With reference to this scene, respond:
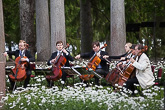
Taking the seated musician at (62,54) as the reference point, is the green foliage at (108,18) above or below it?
above

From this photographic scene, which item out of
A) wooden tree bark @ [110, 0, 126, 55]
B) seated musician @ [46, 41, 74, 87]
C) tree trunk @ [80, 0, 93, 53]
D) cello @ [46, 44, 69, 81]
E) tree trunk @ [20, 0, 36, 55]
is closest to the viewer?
cello @ [46, 44, 69, 81]

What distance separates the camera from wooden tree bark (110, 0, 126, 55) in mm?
14305

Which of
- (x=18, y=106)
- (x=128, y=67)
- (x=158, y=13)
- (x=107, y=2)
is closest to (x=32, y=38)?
(x=107, y=2)

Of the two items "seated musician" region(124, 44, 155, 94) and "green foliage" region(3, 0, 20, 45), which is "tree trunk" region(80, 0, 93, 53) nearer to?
"green foliage" region(3, 0, 20, 45)

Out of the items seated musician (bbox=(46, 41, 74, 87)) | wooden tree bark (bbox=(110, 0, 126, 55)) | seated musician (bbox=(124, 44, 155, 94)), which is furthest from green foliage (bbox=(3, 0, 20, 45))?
seated musician (bbox=(124, 44, 155, 94))

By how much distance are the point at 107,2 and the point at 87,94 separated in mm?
13159

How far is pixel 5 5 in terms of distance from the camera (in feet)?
84.0

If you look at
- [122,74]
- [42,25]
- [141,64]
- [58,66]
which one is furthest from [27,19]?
[141,64]

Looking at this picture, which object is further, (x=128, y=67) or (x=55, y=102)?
(x=128, y=67)

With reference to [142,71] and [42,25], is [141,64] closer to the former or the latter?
[142,71]

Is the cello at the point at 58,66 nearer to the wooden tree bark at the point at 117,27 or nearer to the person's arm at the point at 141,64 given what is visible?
the person's arm at the point at 141,64

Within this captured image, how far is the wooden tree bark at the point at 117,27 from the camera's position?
1430 cm

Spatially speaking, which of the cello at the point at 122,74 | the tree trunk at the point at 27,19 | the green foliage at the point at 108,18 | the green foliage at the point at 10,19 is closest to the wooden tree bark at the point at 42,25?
the tree trunk at the point at 27,19

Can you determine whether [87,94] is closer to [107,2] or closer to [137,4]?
[107,2]
